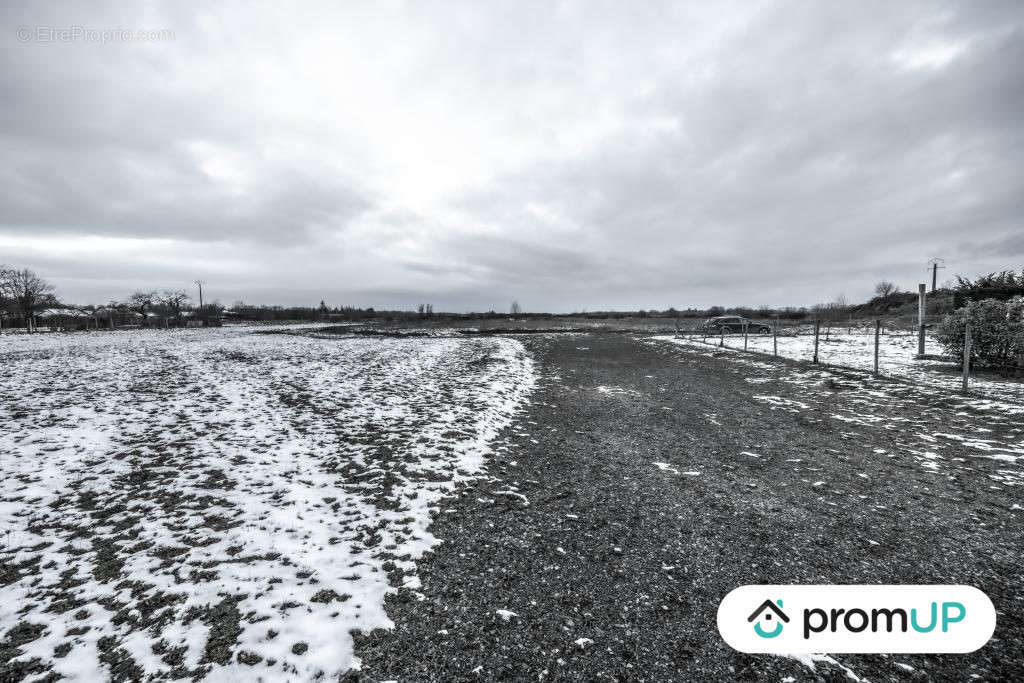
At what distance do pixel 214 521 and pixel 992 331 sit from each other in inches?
753

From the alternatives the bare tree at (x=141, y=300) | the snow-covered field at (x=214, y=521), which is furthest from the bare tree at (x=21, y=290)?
the snow-covered field at (x=214, y=521)

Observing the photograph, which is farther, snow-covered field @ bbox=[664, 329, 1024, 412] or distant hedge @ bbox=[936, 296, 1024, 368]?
distant hedge @ bbox=[936, 296, 1024, 368]

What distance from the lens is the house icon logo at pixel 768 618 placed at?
9.46ft

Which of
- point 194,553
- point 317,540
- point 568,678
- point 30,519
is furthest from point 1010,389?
point 30,519

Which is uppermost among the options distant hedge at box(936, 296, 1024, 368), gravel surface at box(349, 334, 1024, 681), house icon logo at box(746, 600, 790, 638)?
distant hedge at box(936, 296, 1024, 368)

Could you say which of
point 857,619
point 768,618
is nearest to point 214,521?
point 768,618

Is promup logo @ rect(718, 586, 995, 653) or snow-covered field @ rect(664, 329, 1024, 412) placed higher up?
snow-covered field @ rect(664, 329, 1024, 412)

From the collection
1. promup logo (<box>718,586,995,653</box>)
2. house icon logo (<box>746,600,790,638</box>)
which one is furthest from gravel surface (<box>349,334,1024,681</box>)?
house icon logo (<box>746,600,790,638</box>)

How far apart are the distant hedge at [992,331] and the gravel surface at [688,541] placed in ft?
21.0

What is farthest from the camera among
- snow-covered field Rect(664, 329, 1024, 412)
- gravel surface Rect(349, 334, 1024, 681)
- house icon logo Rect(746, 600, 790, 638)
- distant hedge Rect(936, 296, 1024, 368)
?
distant hedge Rect(936, 296, 1024, 368)

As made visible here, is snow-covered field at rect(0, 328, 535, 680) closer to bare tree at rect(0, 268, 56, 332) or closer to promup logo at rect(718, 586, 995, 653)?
promup logo at rect(718, 586, 995, 653)

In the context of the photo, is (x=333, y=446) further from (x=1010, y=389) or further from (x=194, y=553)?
(x=1010, y=389)

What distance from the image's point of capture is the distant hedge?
1145cm

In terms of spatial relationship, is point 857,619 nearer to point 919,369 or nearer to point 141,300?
point 919,369
